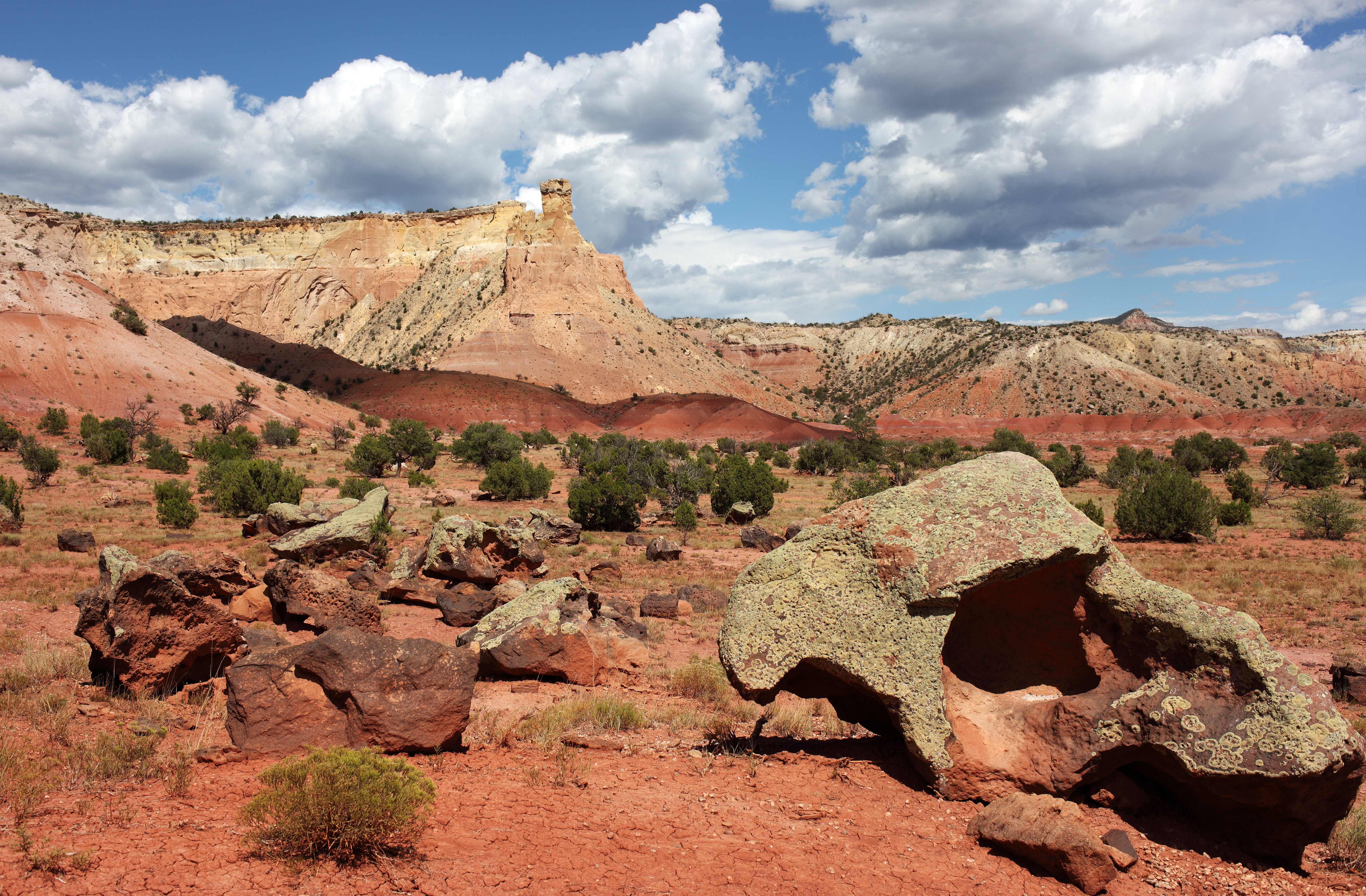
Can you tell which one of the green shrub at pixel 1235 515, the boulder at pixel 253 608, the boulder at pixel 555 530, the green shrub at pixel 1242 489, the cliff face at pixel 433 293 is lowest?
the boulder at pixel 253 608

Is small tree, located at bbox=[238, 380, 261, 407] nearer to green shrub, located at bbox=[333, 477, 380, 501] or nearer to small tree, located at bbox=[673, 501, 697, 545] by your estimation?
green shrub, located at bbox=[333, 477, 380, 501]

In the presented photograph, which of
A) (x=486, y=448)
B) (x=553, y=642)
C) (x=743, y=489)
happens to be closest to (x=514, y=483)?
(x=743, y=489)

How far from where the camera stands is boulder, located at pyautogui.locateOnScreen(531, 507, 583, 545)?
61.4ft

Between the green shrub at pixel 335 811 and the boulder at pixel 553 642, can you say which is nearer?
the green shrub at pixel 335 811

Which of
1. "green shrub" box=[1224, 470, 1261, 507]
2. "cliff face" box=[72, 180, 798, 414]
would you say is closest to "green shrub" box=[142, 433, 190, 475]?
"green shrub" box=[1224, 470, 1261, 507]

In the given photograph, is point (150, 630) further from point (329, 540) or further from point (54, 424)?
point (54, 424)

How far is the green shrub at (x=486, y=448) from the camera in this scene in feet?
115

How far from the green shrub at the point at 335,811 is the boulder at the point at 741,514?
63.8 feet

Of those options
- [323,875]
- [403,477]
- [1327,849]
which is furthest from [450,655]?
[403,477]

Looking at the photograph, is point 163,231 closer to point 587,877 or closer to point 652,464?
point 652,464

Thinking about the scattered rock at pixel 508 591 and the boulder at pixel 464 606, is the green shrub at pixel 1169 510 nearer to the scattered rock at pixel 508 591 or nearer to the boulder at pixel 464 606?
the scattered rock at pixel 508 591

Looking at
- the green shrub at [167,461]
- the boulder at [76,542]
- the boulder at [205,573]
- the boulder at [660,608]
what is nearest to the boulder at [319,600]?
the boulder at [205,573]

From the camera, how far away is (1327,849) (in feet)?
15.3

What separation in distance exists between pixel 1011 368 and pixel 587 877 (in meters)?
91.3
